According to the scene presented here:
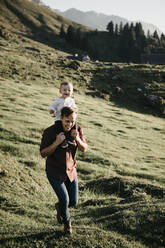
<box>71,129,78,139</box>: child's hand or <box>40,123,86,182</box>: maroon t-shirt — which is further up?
<box>71,129,78,139</box>: child's hand

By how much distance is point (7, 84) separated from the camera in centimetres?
3606

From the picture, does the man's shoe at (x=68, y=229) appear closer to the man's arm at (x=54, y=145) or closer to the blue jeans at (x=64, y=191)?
the blue jeans at (x=64, y=191)

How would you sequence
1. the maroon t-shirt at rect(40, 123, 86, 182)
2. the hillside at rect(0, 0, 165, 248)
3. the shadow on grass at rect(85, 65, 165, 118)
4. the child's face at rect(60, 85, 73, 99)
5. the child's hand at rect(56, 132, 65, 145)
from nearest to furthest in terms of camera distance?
the child's hand at rect(56, 132, 65, 145) → the maroon t-shirt at rect(40, 123, 86, 182) → the hillside at rect(0, 0, 165, 248) → the child's face at rect(60, 85, 73, 99) → the shadow on grass at rect(85, 65, 165, 118)

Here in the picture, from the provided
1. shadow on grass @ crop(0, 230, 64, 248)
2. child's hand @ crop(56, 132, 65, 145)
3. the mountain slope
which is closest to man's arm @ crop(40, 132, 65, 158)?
child's hand @ crop(56, 132, 65, 145)

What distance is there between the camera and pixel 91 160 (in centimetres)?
1891

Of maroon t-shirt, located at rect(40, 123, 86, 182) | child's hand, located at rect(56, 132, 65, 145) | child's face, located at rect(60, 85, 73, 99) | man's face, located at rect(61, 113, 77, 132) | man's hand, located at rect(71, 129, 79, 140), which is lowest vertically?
maroon t-shirt, located at rect(40, 123, 86, 182)

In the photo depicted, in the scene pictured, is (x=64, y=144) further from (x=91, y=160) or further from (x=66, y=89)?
(x=91, y=160)

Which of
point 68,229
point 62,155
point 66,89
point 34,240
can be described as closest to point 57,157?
point 62,155

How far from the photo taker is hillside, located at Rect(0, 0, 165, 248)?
22.2 ft

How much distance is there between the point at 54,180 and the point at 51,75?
142 ft

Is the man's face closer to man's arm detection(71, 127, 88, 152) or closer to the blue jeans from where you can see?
man's arm detection(71, 127, 88, 152)

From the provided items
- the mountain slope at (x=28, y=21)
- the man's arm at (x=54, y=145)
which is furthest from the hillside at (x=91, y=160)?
the mountain slope at (x=28, y=21)

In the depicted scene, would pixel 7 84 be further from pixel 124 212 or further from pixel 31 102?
pixel 124 212

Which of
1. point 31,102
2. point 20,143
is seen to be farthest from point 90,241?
point 31,102
